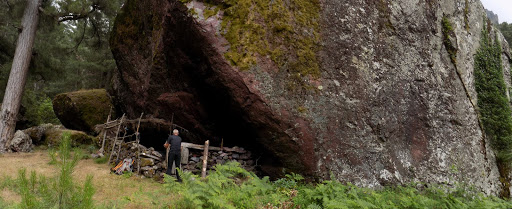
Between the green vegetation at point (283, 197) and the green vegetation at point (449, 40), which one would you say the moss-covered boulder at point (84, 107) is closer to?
the green vegetation at point (283, 197)

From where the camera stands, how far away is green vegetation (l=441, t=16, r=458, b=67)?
30.2 feet

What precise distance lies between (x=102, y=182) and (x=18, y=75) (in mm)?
8155

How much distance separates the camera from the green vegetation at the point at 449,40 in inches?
363

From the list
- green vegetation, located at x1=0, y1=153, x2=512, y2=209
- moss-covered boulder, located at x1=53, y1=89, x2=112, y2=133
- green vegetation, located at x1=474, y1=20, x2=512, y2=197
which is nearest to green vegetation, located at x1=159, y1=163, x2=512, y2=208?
green vegetation, located at x1=0, y1=153, x2=512, y2=209

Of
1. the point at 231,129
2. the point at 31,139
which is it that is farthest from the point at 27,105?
the point at 231,129

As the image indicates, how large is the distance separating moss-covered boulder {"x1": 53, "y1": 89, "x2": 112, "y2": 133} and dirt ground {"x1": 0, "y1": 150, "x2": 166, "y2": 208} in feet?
8.53

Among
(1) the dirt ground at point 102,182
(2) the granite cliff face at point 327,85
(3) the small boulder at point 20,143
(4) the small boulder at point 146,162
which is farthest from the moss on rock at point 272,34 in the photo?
(3) the small boulder at point 20,143

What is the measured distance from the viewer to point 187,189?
476cm

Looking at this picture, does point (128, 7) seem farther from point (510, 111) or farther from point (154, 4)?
point (510, 111)

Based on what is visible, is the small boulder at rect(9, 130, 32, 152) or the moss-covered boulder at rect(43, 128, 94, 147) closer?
the small boulder at rect(9, 130, 32, 152)

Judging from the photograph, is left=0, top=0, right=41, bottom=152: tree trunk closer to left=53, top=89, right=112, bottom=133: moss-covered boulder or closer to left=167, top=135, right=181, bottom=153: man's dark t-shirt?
left=53, top=89, right=112, bottom=133: moss-covered boulder

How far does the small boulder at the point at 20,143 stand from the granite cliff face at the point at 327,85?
6943mm

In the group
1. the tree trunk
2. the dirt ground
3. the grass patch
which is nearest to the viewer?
the dirt ground

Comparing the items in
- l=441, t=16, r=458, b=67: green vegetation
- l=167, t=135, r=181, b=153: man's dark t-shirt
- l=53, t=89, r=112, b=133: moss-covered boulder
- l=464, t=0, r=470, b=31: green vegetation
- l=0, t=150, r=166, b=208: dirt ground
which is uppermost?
l=464, t=0, r=470, b=31: green vegetation
